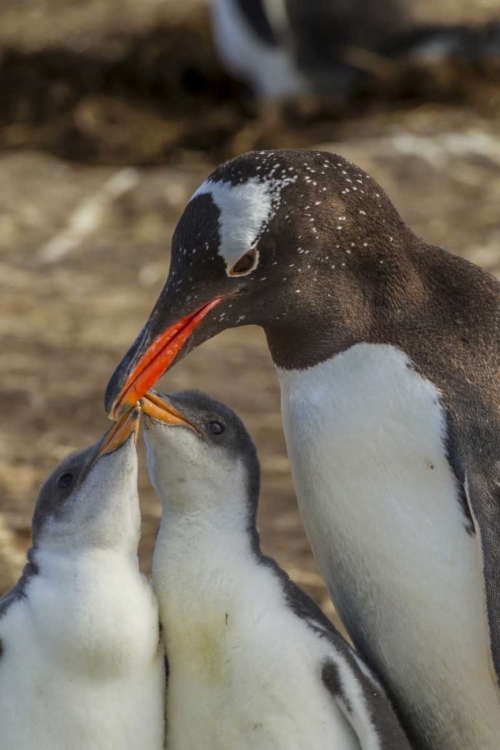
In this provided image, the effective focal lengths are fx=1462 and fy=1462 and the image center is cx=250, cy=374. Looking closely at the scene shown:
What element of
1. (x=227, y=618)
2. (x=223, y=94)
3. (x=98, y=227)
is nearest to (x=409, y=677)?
(x=227, y=618)

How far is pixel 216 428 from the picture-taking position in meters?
3.51

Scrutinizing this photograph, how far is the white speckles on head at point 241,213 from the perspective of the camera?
10.7 ft

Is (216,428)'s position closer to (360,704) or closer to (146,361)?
(146,361)

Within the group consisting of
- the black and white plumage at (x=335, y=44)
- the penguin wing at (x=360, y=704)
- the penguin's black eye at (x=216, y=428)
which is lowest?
the black and white plumage at (x=335, y=44)

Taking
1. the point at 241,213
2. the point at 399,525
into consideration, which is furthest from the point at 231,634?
the point at 241,213

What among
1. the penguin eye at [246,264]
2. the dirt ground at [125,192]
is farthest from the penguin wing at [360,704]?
the dirt ground at [125,192]

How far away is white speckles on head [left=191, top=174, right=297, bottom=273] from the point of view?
3.28 metres

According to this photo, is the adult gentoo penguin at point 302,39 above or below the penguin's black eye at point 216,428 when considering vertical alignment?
below

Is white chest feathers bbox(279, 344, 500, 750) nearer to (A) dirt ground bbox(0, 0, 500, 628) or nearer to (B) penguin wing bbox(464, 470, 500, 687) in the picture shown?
(B) penguin wing bbox(464, 470, 500, 687)

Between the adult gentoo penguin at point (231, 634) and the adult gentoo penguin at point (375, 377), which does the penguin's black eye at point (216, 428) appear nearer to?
the adult gentoo penguin at point (231, 634)

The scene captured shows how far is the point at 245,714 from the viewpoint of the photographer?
3346 millimetres

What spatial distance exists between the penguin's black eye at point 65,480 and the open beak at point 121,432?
0.12m

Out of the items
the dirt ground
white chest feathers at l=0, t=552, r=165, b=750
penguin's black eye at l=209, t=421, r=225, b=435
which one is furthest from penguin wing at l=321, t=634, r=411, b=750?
the dirt ground

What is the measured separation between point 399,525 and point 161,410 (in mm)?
612
